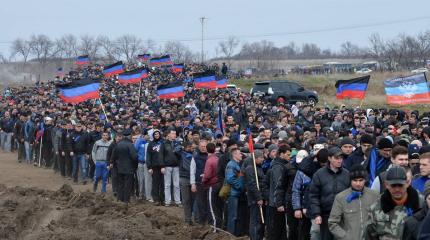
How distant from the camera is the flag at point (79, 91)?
23219 mm

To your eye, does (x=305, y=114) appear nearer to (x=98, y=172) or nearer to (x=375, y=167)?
(x=98, y=172)

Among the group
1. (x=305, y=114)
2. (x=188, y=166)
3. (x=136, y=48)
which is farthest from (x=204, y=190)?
(x=136, y=48)

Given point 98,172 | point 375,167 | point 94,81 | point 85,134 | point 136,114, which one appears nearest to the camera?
point 375,167

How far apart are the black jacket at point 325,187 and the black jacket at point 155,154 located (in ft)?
23.8

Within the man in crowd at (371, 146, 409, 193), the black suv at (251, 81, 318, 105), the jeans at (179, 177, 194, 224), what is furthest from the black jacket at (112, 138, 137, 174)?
the black suv at (251, 81, 318, 105)

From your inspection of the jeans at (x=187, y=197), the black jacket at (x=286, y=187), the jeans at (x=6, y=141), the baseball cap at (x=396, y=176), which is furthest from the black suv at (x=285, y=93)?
the baseball cap at (x=396, y=176)

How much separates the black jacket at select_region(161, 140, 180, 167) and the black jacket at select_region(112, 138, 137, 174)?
87 cm

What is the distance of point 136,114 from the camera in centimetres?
2553

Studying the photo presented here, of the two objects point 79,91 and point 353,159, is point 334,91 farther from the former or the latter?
point 353,159

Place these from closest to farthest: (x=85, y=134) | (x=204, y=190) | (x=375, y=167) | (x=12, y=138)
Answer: (x=375, y=167)
(x=204, y=190)
(x=85, y=134)
(x=12, y=138)

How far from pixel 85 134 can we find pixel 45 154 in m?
4.81

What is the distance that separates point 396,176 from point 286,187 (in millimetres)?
3987

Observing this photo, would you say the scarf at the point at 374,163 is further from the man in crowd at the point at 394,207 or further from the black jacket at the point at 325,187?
the man in crowd at the point at 394,207

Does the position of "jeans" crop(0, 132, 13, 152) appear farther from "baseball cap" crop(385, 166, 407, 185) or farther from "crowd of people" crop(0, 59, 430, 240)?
"baseball cap" crop(385, 166, 407, 185)
